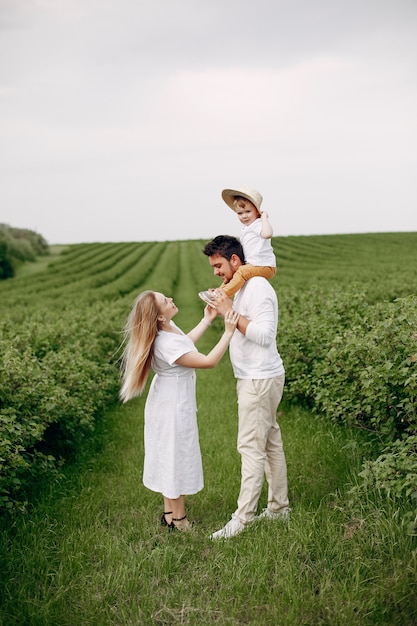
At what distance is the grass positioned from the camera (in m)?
3.01

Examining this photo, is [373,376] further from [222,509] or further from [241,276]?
[222,509]

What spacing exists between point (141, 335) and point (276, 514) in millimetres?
1760

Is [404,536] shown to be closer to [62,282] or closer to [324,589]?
[324,589]

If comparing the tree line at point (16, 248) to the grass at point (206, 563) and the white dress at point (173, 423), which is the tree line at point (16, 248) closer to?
the grass at point (206, 563)

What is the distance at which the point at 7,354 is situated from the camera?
5.30 m

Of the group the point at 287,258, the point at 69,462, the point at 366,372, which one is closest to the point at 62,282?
the point at 287,258

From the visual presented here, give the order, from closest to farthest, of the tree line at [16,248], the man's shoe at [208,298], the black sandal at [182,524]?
the man's shoe at [208,298] → the black sandal at [182,524] → the tree line at [16,248]

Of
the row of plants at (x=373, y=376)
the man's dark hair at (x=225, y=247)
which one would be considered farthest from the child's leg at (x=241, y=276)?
the row of plants at (x=373, y=376)

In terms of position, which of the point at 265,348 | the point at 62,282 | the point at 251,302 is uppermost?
the point at 251,302

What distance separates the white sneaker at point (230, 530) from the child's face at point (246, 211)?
2205 mm

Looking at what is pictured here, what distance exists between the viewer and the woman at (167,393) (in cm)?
379

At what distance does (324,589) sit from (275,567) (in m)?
0.34

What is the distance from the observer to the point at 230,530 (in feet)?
12.4

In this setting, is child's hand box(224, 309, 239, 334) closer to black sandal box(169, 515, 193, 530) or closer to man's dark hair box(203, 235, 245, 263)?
man's dark hair box(203, 235, 245, 263)
